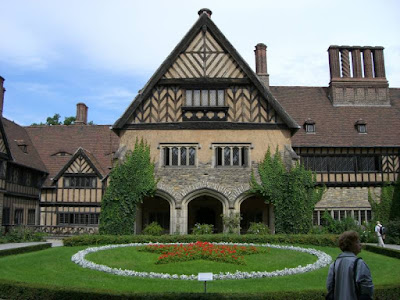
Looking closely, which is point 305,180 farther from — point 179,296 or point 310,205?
point 179,296

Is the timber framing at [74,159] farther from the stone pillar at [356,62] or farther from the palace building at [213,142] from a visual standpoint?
the stone pillar at [356,62]

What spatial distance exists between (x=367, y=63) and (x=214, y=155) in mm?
15851

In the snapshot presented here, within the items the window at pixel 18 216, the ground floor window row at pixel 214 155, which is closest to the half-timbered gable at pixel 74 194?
the window at pixel 18 216

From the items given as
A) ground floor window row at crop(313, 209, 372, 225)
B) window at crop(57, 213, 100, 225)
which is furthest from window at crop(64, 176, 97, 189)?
ground floor window row at crop(313, 209, 372, 225)

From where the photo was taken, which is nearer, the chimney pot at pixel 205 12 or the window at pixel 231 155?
the window at pixel 231 155

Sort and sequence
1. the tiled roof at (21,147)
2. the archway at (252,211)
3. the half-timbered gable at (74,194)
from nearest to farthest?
the archway at (252,211)
the tiled roof at (21,147)
the half-timbered gable at (74,194)

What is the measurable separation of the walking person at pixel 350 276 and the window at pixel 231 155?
1585cm

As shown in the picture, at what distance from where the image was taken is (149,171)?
20.3 m

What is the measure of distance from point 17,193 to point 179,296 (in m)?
21.3

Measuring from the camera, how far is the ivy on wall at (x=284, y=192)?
1988cm

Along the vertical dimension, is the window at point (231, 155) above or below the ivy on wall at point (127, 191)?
above

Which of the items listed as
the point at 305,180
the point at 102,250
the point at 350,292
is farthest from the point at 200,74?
the point at 350,292

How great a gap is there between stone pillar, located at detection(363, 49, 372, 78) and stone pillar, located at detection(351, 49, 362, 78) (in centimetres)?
41

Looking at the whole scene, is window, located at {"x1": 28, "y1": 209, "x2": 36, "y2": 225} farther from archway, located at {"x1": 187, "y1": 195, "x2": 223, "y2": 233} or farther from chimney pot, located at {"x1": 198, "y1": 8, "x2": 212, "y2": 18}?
chimney pot, located at {"x1": 198, "y1": 8, "x2": 212, "y2": 18}
